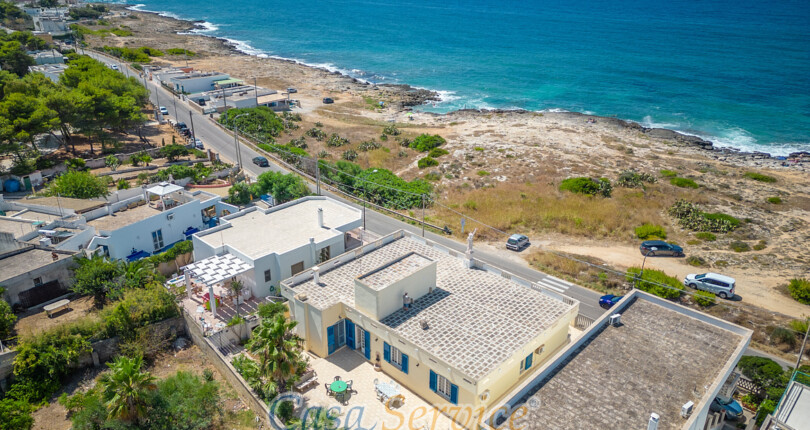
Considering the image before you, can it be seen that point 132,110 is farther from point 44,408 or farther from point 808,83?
point 808,83

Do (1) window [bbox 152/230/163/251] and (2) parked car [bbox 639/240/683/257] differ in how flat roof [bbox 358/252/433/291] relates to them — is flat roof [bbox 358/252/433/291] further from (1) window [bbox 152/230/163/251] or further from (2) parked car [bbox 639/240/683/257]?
(2) parked car [bbox 639/240/683/257]

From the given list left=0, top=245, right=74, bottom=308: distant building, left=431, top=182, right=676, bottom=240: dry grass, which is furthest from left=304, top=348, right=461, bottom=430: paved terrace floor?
left=431, top=182, right=676, bottom=240: dry grass

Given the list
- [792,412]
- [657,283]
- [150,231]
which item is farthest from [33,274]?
[657,283]

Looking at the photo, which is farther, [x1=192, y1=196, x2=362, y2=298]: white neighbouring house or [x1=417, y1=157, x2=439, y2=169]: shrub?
[x1=417, y1=157, x2=439, y2=169]: shrub

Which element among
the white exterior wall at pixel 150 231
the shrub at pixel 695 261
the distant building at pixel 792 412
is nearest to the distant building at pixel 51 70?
the white exterior wall at pixel 150 231

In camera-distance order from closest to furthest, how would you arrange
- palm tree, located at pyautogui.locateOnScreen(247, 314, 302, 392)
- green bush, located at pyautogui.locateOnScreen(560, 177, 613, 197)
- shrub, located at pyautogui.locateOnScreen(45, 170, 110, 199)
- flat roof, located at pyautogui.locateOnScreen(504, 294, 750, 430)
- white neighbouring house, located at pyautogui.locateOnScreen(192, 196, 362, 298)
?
flat roof, located at pyautogui.locateOnScreen(504, 294, 750, 430) < palm tree, located at pyautogui.locateOnScreen(247, 314, 302, 392) < white neighbouring house, located at pyautogui.locateOnScreen(192, 196, 362, 298) < shrub, located at pyautogui.locateOnScreen(45, 170, 110, 199) < green bush, located at pyautogui.locateOnScreen(560, 177, 613, 197)

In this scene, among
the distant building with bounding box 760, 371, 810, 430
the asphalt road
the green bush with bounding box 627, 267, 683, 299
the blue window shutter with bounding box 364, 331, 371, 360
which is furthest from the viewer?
the asphalt road
